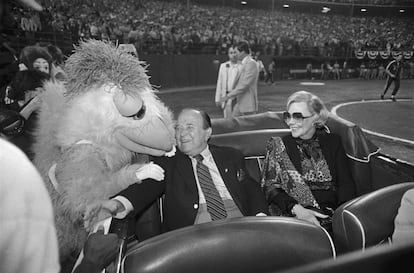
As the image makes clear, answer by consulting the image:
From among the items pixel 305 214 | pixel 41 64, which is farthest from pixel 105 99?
pixel 41 64

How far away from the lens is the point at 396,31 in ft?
7.99

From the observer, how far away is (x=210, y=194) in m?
1.45

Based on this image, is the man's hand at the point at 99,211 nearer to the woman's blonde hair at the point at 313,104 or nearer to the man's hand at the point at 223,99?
the woman's blonde hair at the point at 313,104

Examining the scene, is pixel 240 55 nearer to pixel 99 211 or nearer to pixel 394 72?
pixel 394 72

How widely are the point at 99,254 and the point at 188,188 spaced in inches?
23.2

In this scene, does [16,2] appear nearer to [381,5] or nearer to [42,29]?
[381,5]

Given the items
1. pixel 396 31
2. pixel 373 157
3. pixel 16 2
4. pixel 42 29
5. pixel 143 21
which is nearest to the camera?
pixel 16 2

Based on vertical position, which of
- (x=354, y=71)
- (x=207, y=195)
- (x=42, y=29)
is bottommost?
(x=207, y=195)

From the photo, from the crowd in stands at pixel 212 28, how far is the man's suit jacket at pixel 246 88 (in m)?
0.55

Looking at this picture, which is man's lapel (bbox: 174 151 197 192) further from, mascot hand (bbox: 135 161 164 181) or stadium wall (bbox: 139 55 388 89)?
stadium wall (bbox: 139 55 388 89)

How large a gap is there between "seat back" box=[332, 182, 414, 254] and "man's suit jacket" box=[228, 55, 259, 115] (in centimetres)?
224

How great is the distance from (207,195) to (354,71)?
2407mm

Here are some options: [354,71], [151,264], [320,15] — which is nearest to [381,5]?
[320,15]

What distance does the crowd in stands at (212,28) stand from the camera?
110 inches
